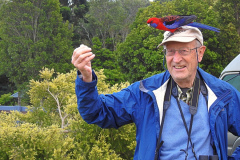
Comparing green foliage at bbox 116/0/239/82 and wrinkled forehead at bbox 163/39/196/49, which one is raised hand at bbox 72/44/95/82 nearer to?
wrinkled forehead at bbox 163/39/196/49

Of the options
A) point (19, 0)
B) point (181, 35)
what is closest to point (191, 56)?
point (181, 35)

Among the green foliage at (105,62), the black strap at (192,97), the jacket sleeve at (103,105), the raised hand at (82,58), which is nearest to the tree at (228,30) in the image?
the green foliage at (105,62)

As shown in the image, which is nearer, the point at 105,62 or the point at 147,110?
the point at 147,110

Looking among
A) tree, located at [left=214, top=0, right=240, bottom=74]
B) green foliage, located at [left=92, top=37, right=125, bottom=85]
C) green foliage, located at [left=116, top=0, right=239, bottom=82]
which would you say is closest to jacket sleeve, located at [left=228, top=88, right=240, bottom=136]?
green foliage, located at [left=116, top=0, right=239, bottom=82]

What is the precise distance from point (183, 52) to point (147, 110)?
21.0 inches

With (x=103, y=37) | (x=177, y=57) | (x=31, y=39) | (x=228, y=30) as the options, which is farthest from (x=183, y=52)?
(x=103, y=37)

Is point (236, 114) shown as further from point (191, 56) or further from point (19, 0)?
point (19, 0)

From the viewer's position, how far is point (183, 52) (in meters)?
2.31

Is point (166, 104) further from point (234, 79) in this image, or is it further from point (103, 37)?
point (103, 37)

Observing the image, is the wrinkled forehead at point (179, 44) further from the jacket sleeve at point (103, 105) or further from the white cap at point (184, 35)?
the jacket sleeve at point (103, 105)

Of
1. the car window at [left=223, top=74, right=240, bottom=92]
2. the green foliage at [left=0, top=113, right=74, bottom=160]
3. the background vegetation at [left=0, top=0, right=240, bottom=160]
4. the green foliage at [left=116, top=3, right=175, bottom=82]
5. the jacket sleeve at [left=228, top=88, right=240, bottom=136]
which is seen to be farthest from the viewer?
the background vegetation at [left=0, top=0, right=240, bottom=160]

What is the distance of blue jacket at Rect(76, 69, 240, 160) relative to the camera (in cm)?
211

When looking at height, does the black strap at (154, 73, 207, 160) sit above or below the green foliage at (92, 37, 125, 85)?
above

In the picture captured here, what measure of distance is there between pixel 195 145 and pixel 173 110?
29 centimetres
